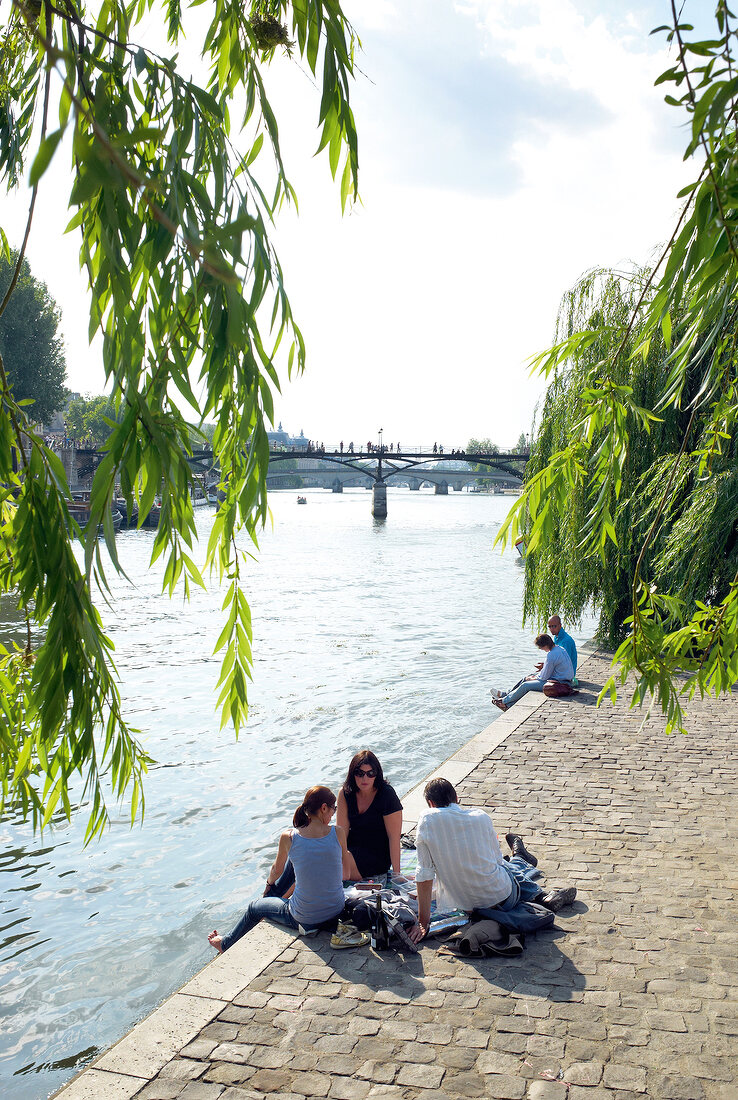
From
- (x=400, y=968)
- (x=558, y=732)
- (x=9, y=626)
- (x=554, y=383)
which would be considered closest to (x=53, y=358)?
(x=9, y=626)

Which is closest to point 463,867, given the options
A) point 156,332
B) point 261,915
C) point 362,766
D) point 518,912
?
point 518,912

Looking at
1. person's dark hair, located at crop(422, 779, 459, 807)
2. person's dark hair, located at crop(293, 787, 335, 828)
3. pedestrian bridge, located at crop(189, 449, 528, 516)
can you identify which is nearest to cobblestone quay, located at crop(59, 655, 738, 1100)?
person's dark hair, located at crop(293, 787, 335, 828)

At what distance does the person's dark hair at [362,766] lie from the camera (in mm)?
6734

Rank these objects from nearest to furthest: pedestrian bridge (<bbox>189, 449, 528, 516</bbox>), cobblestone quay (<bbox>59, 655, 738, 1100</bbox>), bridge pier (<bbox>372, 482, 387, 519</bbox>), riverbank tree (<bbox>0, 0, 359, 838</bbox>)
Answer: riverbank tree (<bbox>0, 0, 359, 838</bbox>)
cobblestone quay (<bbox>59, 655, 738, 1100</bbox>)
pedestrian bridge (<bbox>189, 449, 528, 516</bbox>)
bridge pier (<bbox>372, 482, 387, 519</bbox>)

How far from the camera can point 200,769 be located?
12.8 m

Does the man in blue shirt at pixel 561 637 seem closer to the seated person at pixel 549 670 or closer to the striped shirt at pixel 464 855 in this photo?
the seated person at pixel 549 670

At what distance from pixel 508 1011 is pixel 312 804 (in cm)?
183

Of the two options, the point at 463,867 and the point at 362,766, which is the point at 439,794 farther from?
the point at 362,766

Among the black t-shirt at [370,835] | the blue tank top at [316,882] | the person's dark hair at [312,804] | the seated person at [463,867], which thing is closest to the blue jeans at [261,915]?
the blue tank top at [316,882]

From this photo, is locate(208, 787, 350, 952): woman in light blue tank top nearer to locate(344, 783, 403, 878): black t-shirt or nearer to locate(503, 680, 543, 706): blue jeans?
locate(344, 783, 403, 878): black t-shirt

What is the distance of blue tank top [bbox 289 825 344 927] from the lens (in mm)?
6047

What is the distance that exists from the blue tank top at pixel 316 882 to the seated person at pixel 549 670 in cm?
789

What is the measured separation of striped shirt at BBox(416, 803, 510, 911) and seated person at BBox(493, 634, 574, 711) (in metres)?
7.71

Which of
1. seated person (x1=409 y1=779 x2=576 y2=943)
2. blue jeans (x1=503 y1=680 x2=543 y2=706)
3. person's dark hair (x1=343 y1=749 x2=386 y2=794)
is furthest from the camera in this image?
blue jeans (x1=503 y1=680 x2=543 y2=706)
